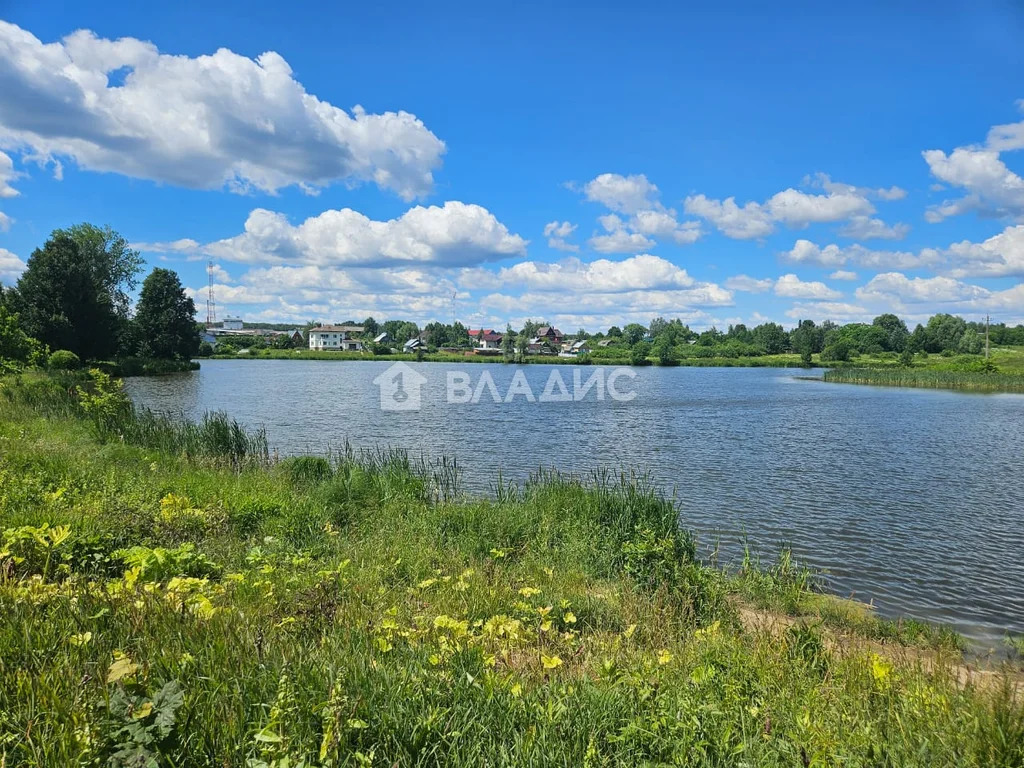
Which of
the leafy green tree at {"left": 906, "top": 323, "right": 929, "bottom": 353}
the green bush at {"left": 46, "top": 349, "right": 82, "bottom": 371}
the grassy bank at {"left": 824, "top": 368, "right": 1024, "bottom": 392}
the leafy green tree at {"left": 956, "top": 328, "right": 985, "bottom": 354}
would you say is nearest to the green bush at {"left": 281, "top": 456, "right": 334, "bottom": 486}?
the green bush at {"left": 46, "top": 349, "right": 82, "bottom": 371}

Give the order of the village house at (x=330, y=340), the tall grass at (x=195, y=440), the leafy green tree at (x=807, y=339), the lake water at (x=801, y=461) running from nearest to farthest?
the lake water at (x=801, y=461) < the tall grass at (x=195, y=440) < the leafy green tree at (x=807, y=339) < the village house at (x=330, y=340)

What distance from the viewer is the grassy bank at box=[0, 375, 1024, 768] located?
108 inches

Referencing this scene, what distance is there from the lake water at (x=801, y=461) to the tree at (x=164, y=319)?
1252 inches

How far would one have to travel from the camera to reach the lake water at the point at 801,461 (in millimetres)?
10188

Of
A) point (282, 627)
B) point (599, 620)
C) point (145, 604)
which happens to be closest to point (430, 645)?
point (282, 627)

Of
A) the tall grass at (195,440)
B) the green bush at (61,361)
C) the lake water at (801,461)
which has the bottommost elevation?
the lake water at (801,461)

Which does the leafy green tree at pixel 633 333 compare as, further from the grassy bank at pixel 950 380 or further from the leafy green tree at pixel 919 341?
the grassy bank at pixel 950 380

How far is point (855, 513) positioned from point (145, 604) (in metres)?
14.4

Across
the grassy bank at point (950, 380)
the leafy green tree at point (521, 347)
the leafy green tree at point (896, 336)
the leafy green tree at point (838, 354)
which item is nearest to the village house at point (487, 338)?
the leafy green tree at point (521, 347)

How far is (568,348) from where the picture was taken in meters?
162

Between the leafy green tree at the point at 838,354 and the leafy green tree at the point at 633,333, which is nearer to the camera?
the leafy green tree at the point at 838,354

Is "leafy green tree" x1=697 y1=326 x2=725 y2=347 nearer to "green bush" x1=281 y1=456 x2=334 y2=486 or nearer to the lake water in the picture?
the lake water

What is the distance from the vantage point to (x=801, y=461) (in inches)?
788

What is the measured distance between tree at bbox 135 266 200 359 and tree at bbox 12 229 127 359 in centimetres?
1580
